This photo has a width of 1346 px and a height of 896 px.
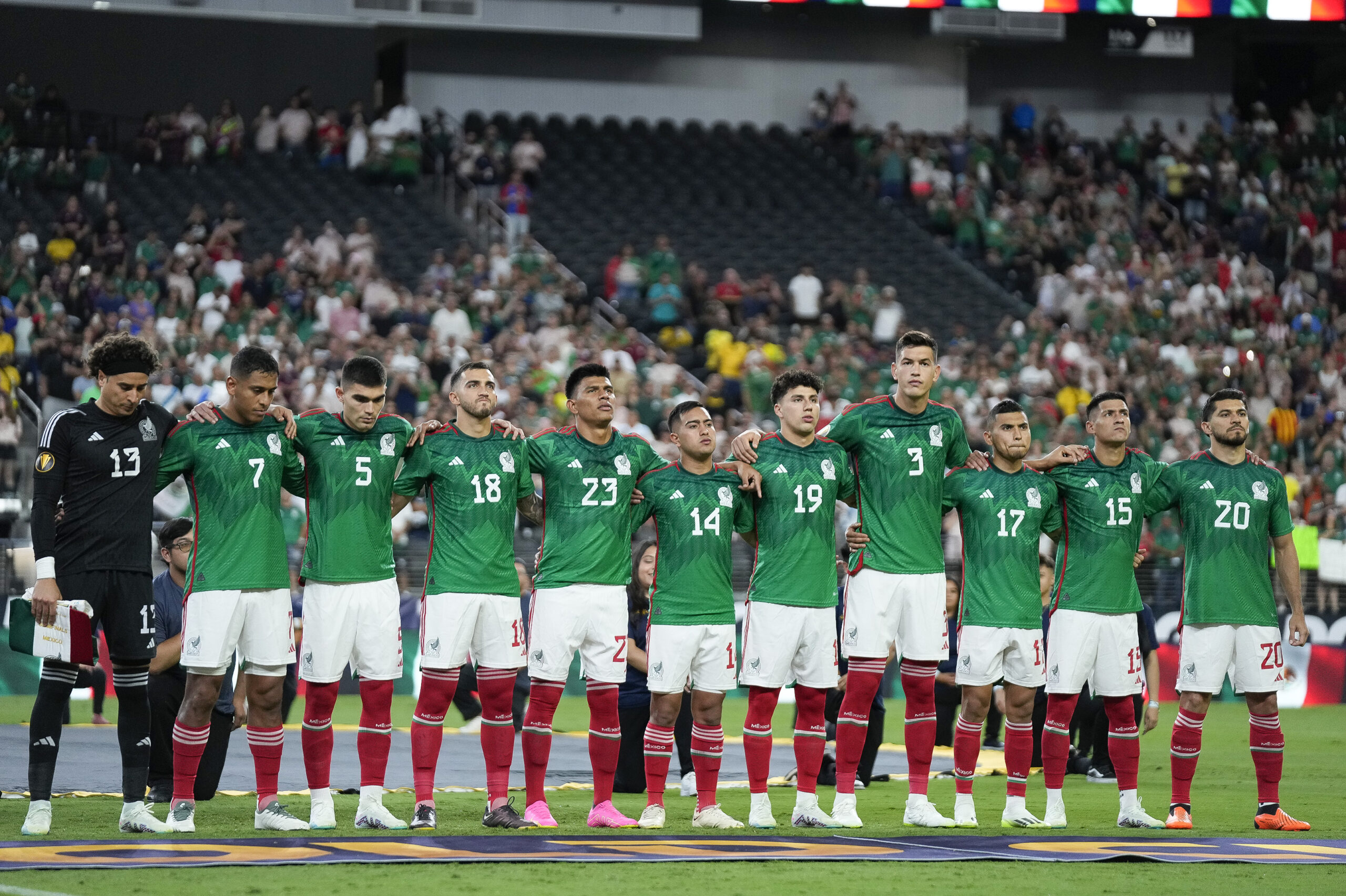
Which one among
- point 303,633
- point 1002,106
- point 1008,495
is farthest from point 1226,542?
point 1002,106

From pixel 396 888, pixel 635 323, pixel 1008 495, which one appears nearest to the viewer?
pixel 396 888

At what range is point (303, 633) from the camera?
9312mm

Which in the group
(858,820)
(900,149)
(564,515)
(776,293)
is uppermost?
(900,149)

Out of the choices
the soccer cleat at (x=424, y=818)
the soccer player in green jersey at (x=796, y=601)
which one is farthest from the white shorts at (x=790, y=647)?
the soccer cleat at (x=424, y=818)

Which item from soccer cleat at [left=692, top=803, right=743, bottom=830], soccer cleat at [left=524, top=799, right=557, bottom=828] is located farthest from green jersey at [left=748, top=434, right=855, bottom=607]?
soccer cleat at [left=524, top=799, right=557, bottom=828]

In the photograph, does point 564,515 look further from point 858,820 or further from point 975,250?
point 975,250

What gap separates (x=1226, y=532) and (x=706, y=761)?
341 centimetres

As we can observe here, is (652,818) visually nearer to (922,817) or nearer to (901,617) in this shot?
(922,817)

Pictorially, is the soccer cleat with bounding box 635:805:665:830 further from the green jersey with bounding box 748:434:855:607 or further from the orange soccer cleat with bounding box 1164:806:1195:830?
the orange soccer cleat with bounding box 1164:806:1195:830

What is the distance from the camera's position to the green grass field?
7.22 m

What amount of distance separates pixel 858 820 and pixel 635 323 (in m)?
18.0

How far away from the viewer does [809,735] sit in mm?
9812

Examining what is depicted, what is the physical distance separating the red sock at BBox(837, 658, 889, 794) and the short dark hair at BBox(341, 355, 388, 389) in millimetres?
3124

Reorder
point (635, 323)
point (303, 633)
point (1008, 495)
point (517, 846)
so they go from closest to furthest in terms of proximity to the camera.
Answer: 1. point (517, 846)
2. point (303, 633)
3. point (1008, 495)
4. point (635, 323)
